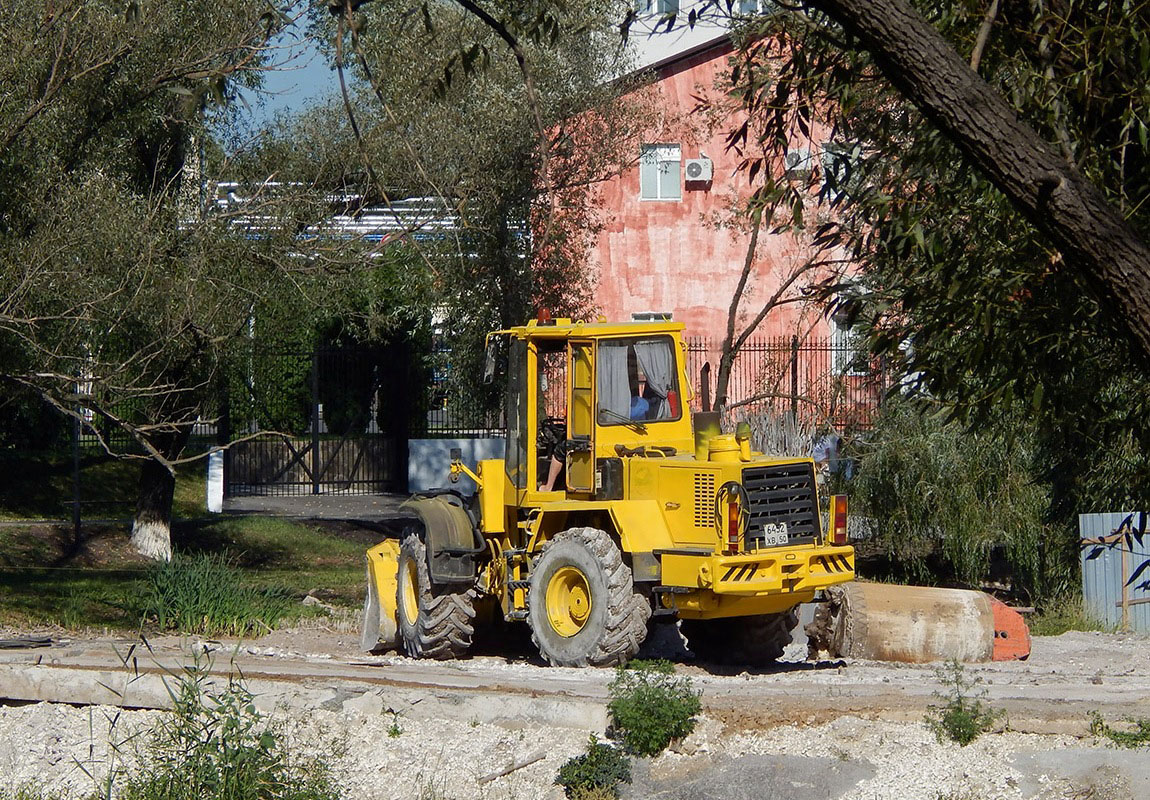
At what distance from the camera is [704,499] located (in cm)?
1054

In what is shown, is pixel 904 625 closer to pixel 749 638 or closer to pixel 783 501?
pixel 749 638

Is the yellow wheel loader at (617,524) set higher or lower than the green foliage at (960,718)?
higher

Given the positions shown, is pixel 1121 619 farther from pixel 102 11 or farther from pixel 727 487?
pixel 102 11

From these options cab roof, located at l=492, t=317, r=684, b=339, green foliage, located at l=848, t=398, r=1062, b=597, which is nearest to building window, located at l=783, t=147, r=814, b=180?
cab roof, located at l=492, t=317, r=684, b=339

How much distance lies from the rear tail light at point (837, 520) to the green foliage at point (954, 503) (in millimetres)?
5720

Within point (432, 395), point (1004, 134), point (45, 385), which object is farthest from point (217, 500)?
point (1004, 134)

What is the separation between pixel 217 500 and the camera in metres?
23.9

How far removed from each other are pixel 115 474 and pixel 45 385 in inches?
499

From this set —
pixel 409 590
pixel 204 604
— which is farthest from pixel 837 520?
pixel 204 604

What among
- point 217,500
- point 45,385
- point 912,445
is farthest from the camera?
point 217,500

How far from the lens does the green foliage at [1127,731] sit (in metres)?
8.12

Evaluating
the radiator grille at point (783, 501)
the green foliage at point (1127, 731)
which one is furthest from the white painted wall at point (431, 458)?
the green foliage at point (1127, 731)

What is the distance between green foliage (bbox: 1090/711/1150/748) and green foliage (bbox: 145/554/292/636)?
7942 mm

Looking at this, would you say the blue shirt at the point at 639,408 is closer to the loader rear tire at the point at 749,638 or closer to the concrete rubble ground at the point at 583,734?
the loader rear tire at the point at 749,638
